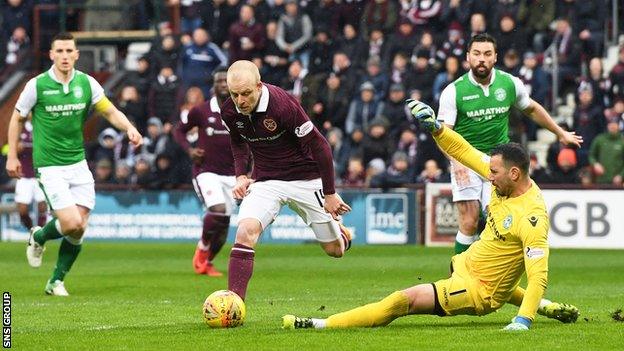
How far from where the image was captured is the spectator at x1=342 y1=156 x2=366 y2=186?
1078 inches

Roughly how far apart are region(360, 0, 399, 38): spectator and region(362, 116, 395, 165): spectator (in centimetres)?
271

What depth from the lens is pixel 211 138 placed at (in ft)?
62.5

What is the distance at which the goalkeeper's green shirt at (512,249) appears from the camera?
10.4 metres

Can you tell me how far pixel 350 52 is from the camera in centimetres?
2898

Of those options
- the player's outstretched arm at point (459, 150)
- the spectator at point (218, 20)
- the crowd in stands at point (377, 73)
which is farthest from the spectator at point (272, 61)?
the player's outstretched arm at point (459, 150)

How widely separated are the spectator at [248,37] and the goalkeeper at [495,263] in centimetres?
1878

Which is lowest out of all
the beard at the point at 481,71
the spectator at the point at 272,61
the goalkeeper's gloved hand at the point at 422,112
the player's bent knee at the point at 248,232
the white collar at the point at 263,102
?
the player's bent knee at the point at 248,232

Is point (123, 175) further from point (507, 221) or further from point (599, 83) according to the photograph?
point (507, 221)

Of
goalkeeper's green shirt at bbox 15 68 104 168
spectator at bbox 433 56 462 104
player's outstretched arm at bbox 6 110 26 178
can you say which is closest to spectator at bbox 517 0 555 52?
spectator at bbox 433 56 462 104

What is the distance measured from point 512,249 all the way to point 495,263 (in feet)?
0.55

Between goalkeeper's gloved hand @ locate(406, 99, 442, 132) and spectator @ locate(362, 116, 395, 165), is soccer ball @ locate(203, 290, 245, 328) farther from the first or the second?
spectator @ locate(362, 116, 395, 165)

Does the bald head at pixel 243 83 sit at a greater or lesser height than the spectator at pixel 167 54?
lesser

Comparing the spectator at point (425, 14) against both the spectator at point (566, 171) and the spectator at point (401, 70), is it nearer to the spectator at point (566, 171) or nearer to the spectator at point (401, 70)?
the spectator at point (401, 70)

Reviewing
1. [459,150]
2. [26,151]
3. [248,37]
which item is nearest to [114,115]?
[459,150]
